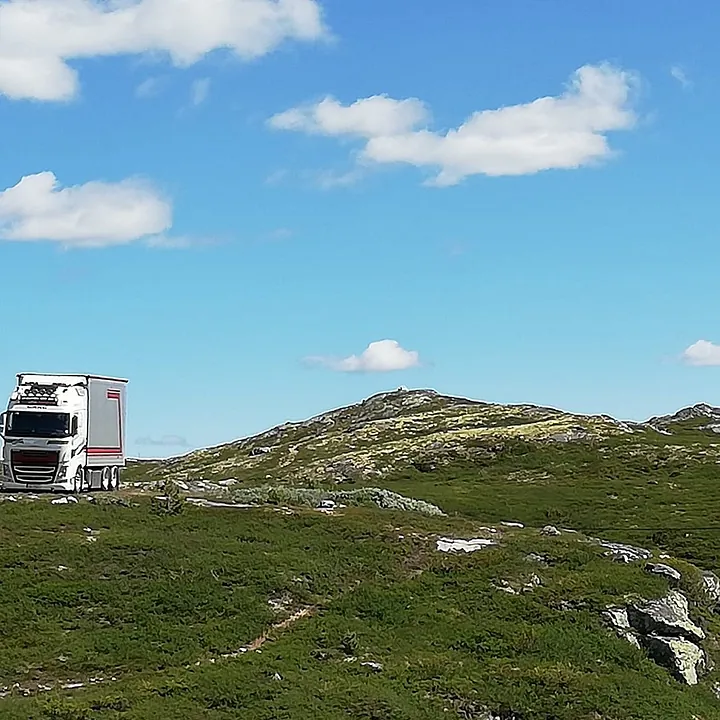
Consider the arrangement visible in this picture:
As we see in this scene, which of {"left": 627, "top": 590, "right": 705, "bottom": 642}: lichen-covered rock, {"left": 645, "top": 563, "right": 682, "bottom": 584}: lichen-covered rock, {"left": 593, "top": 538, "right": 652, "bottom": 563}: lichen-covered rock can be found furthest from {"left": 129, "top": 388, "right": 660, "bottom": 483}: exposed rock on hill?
{"left": 627, "top": 590, "right": 705, "bottom": 642}: lichen-covered rock

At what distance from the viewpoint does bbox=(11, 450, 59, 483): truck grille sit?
51.8m

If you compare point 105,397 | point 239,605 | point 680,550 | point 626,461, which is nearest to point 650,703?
point 239,605

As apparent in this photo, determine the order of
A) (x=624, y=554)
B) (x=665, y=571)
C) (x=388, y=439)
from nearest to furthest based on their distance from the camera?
(x=665, y=571) → (x=624, y=554) → (x=388, y=439)

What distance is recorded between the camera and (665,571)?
42.4 m

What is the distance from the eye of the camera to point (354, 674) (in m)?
30.6

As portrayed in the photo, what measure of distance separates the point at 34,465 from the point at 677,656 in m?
31.3

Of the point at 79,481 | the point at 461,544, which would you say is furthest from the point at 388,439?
the point at 461,544

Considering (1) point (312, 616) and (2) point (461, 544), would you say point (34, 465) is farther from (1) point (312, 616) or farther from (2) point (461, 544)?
(1) point (312, 616)

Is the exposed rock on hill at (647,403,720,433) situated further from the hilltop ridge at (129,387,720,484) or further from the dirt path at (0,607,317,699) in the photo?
the dirt path at (0,607,317,699)

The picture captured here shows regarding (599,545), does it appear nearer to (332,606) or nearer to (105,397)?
(332,606)

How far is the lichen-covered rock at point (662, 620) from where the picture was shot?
36.7 m

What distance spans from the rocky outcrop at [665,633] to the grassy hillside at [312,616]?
44 centimetres

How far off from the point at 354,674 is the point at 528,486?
237ft

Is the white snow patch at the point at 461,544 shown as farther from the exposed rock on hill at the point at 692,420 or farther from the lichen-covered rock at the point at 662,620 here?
the exposed rock on hill at the point at 692,420
